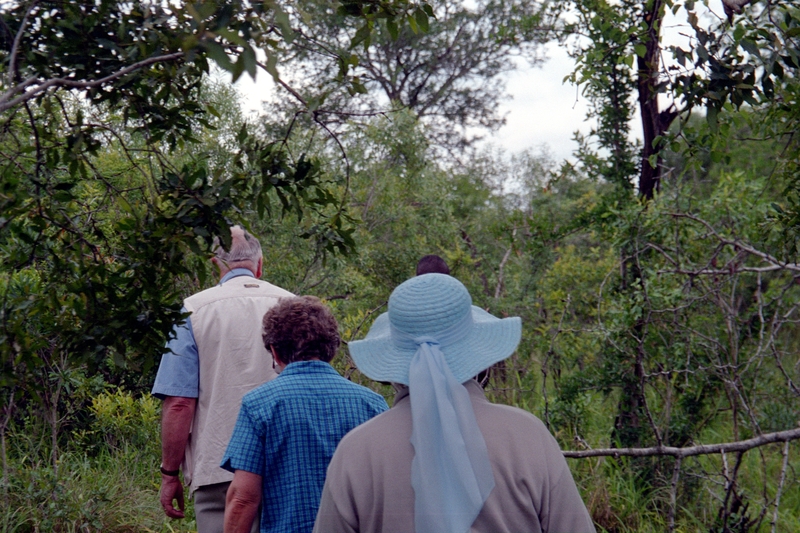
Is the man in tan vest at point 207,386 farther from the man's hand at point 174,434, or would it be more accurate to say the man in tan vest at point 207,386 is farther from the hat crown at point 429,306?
the hat crown at point 429,306

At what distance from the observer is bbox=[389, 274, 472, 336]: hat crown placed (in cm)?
196

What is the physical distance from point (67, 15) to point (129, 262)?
711 mm

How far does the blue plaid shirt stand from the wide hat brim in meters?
0.68

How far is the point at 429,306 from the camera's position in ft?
6.45

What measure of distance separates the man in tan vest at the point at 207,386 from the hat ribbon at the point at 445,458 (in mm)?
1611

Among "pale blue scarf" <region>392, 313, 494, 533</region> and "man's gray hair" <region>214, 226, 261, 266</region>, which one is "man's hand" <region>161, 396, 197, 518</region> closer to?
"man's gray hair" <region>214, 226, 261, 266</region>

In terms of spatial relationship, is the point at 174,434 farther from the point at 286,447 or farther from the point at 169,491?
the point at 286,447

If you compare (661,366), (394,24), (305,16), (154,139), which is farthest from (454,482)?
(661,366)

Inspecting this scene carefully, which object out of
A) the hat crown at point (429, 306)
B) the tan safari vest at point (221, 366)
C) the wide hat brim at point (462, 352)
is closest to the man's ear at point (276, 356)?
the tan safari vest at point (221, 366)

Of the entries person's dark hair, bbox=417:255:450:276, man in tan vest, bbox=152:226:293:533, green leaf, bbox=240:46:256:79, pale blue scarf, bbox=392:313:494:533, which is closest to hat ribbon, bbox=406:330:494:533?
pale blue scarf, bbox=392:313:494:533

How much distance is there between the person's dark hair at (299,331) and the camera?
→ 2.87 m

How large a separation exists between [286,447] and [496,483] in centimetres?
110

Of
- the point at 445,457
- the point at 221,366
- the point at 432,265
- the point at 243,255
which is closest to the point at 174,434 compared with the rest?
the point at 221,366

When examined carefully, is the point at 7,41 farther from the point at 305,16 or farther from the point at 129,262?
the point at 305,16
